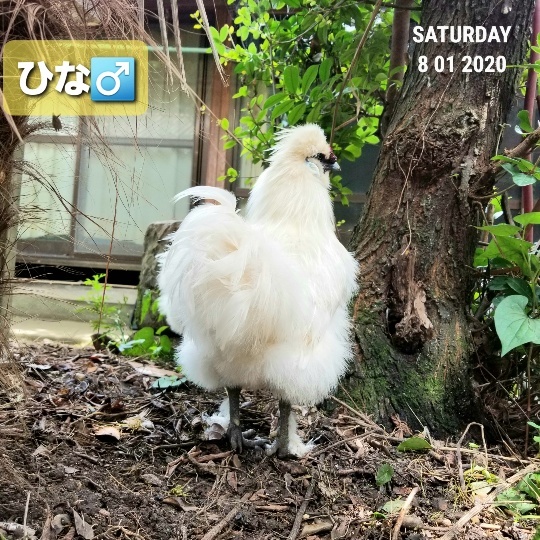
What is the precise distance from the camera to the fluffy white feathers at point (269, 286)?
1770 millimetres

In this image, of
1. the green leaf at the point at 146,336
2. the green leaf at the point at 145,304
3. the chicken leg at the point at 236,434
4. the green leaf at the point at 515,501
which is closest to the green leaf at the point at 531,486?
the green leaf at the point at 515,501

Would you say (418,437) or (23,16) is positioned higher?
(23,16)

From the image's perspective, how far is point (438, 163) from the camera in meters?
2.39

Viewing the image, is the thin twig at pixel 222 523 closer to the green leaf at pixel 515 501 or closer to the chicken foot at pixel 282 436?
the chicken foot at pixel 282 436

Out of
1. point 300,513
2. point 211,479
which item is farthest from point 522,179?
point 211,479

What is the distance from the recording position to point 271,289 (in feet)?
5.76

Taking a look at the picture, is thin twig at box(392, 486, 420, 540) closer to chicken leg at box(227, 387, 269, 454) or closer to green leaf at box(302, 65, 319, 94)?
chicken leg at box(227, 387, 269, 454)

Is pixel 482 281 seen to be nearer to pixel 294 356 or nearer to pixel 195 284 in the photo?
pixel 294 356

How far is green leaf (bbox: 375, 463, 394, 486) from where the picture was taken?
1.87 metres

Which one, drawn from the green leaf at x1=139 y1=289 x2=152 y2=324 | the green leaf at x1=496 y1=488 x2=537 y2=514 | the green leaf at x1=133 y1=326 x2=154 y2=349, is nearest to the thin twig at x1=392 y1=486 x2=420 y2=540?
the green leaf at x1=496 y1=488 x2=537 y2=514

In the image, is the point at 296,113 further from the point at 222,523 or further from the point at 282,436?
the point at 222,523

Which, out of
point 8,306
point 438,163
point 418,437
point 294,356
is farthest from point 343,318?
point 8,306

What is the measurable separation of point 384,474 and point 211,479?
2.09 ft

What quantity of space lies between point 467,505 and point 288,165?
1489 mm
